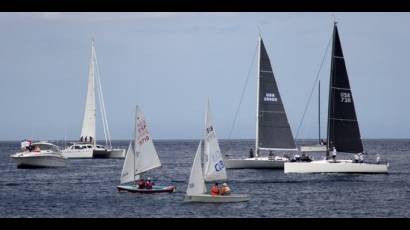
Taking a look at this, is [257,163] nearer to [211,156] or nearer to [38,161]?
[38,161]

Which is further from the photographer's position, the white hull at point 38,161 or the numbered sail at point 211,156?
the white hull at point 38,161

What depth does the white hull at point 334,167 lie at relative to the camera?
6031cm

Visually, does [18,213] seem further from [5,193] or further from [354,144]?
[354,144]

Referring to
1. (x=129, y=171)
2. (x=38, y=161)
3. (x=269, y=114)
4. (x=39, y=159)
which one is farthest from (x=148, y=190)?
(x=38, y=161)

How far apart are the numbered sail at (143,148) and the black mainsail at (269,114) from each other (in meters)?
23.8

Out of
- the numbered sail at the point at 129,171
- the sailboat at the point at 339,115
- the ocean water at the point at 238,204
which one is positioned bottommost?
the ocean water at the point at 238,204

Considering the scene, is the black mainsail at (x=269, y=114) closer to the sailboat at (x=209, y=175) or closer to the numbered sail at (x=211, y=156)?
the sailboat at (x=209, y=175)

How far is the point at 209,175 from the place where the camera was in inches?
1646

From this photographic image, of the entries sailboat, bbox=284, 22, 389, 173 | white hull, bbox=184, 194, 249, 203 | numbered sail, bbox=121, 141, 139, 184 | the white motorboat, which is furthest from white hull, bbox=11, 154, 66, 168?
white hull, bbox=184, 194, 249, 203

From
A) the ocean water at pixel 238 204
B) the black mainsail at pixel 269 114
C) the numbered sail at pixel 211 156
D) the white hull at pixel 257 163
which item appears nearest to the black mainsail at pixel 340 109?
the ocean water at pixel 238 204

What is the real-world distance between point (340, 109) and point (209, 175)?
24.4m
